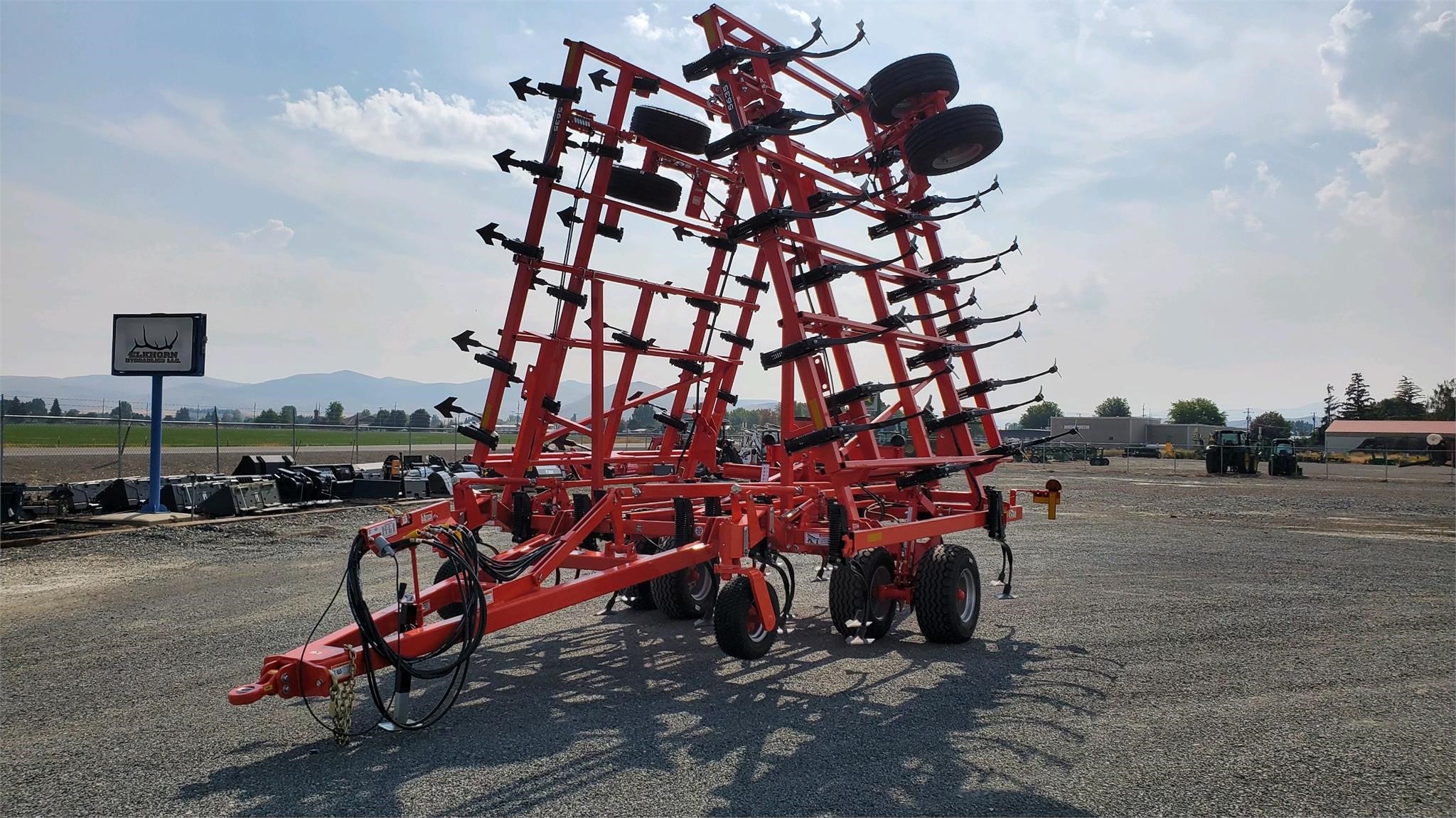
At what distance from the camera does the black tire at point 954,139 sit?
729 cm

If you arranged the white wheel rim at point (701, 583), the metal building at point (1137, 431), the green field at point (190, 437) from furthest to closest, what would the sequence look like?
the metal building at point (1137, 431) → the green field at point (190, 437) → the white wheel rim at point (701, 583)

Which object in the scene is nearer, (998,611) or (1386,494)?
(998,611)

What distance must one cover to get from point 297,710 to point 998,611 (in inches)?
236

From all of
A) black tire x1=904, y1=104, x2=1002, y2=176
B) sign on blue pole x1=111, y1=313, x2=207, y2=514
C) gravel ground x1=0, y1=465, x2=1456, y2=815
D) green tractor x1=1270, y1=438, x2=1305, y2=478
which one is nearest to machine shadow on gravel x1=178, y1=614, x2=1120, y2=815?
gravel ground x1=0, y1=465, x2=1456, y2=815

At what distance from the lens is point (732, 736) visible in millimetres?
4910

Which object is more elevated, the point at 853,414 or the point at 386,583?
the point at 853,414

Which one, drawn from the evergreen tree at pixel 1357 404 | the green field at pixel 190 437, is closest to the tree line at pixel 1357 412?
the evergreen tree at pixel 1357 404

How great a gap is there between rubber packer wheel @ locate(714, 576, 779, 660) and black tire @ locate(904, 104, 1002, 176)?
12.5 ft

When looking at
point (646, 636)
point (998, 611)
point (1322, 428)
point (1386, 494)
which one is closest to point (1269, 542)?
point (998, 611)

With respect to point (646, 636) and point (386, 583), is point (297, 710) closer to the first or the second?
point (646, 636)

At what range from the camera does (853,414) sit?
7.59 m

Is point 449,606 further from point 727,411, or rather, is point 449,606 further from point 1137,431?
point 1137,431

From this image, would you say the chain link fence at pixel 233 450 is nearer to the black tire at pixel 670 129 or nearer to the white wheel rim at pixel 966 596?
the white wheel rim at pixel 966 596

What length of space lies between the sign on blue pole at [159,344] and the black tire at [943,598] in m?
14.5
